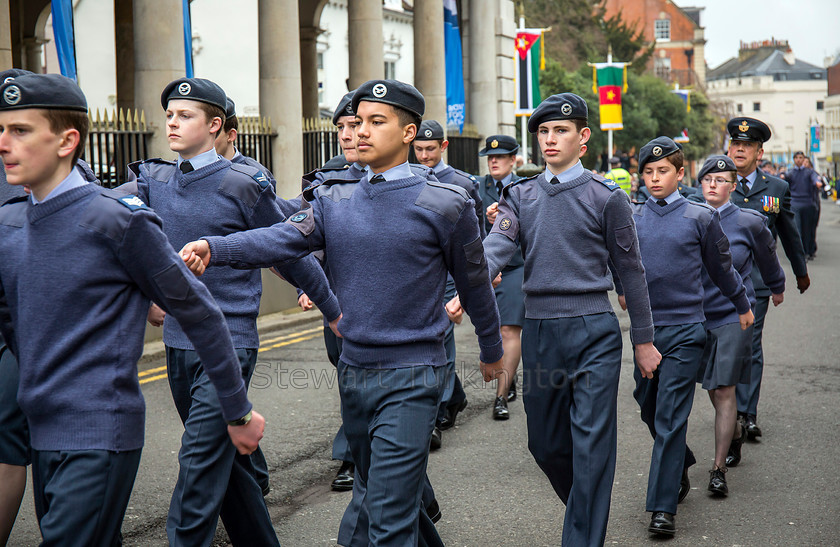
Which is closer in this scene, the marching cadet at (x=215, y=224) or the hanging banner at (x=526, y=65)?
the marching cadet at (x=215, y=224)

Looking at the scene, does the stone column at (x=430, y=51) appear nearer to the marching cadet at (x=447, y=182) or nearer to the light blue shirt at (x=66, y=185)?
the marching cadet at (x=447, y=182)

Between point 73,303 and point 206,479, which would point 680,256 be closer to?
point 206,479

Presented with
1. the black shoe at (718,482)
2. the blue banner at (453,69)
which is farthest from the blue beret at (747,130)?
the blue banner at (453,69)

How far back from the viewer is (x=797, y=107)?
468 ft

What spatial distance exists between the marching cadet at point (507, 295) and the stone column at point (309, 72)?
13711 mm

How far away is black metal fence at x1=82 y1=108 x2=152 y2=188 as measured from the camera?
11.0 meters

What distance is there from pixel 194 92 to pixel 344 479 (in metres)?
2.56

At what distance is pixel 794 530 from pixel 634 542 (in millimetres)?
875

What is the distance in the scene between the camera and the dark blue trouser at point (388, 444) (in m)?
3.52

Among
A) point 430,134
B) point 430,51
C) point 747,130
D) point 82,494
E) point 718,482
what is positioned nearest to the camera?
point 82,494

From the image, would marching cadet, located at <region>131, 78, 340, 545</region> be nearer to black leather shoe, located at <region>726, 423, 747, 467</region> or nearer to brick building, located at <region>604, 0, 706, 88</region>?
black leather shoe, located at <region>726, 423, 747, 467</region>

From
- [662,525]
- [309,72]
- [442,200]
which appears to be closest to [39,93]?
[442,200]

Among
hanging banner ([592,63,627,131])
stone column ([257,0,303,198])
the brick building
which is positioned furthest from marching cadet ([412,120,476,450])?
the brick building

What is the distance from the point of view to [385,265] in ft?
12.0
